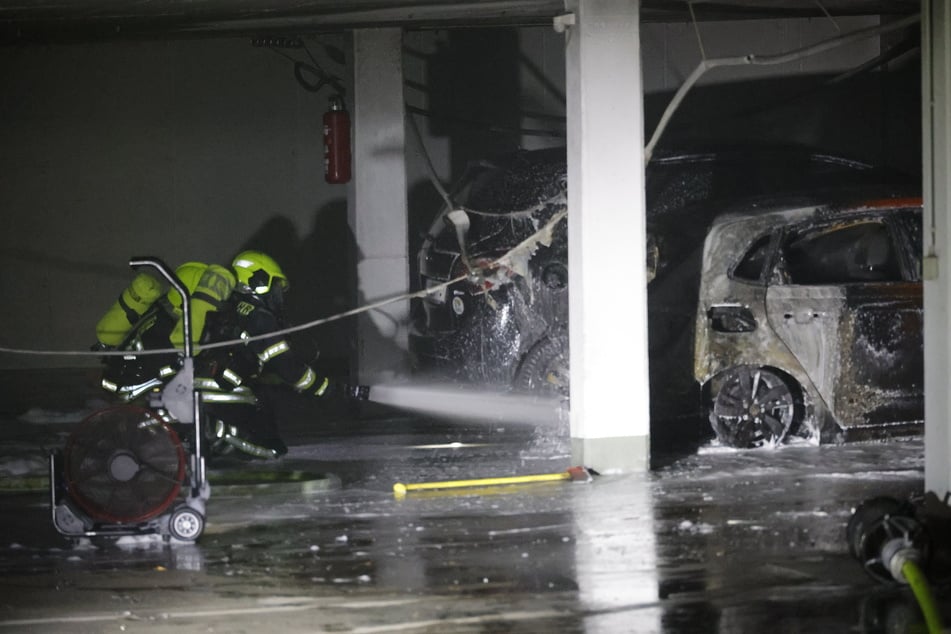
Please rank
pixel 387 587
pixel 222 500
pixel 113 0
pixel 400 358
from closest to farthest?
pixel 387 587
pixel 222 500
pixel 113 0
pixel 400 358

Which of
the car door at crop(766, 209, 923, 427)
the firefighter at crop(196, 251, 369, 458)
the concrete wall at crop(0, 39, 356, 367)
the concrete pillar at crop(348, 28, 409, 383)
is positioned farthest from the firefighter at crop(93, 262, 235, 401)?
the concrete wall at crop(0, 39, 356, 367)

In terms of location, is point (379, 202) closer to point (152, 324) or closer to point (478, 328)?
point (478, 328)

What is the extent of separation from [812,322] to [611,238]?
5.69 ft

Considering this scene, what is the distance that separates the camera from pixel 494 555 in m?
7.14

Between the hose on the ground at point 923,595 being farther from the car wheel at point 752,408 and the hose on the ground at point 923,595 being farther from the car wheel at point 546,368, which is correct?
the car wheel at point 546,368

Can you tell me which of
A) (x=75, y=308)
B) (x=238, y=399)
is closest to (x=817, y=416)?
(x=238, y=399)

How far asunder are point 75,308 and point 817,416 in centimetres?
1006

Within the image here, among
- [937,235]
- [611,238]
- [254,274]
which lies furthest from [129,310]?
[937,235]

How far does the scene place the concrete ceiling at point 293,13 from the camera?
1040 centimetres

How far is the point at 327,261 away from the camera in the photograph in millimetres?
17969

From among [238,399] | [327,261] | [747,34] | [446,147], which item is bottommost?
[238,399]

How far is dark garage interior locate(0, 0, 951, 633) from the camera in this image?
6641 millimetres

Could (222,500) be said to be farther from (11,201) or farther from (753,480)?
(11,201)

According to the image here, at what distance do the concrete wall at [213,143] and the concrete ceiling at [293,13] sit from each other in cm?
408
